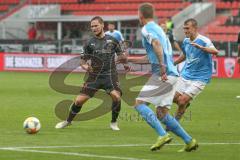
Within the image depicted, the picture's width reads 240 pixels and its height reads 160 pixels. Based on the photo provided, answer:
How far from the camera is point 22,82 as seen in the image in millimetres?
30578

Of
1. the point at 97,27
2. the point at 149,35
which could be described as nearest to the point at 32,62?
the point at 97,27

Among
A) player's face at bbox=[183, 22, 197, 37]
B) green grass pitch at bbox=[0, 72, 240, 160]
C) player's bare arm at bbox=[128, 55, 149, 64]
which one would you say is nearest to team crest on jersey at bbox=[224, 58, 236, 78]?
green grass pitch at bbox=[0, 72, 240, 160]

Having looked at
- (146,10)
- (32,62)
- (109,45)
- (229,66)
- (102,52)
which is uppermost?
(146,10)

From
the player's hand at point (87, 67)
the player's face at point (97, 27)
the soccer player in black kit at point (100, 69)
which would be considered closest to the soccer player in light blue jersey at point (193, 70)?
the soccer player in black kit at point (100, 69)

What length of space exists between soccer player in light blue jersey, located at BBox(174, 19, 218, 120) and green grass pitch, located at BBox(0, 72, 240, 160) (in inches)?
27.7

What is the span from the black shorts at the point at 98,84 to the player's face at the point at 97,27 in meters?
0.84

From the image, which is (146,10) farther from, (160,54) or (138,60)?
(138,60)

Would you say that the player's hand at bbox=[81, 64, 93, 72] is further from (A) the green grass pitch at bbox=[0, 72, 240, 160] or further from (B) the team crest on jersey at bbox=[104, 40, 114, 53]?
(A) the green grass pitch at bbox=[0, 72, 240, 160]

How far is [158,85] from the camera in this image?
12062 mm

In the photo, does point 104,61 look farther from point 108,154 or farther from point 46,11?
point 46,11

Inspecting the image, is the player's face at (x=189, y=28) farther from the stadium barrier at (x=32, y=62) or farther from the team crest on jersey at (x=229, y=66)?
the stadium barrier at (x=32, y=62)

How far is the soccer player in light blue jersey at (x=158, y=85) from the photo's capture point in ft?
38.7

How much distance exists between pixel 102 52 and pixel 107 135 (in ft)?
5.93

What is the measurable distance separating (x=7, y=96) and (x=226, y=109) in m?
6.95
